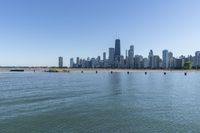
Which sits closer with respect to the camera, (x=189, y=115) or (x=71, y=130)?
(x=71, y=130)

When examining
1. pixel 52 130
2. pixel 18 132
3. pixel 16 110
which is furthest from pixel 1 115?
pixel 52 130

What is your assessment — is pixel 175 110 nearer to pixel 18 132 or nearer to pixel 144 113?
pixel 144 113

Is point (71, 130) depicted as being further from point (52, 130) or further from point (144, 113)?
point (144, 113)

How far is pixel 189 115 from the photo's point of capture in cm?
3153

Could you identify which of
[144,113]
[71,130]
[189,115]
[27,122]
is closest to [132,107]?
[144,113]

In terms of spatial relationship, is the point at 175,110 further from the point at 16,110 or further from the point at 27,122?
the point at 16,110

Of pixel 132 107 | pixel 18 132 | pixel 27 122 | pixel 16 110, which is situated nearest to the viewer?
pixel 18 132

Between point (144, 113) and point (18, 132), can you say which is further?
point (144, 113)

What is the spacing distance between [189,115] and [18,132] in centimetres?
2402

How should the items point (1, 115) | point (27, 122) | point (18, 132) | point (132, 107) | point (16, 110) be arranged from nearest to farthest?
point (18, 132)
point (27, 122)
point (1, 115)
point (16, 110)
point (132, 107)

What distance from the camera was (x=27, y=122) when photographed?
27125 mm

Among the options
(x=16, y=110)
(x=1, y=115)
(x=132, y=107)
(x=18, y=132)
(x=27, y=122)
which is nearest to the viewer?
(x=18, y=132)

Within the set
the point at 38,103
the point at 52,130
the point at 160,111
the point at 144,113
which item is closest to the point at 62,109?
the point at 38,103

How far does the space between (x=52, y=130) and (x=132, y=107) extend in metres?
17.0
